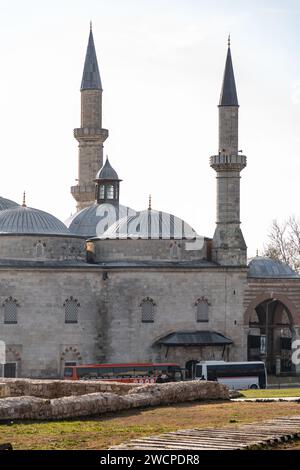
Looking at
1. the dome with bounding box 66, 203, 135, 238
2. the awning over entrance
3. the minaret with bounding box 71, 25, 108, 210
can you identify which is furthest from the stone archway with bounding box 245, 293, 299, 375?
the minaret with bounding box 71, 25, 108, 210

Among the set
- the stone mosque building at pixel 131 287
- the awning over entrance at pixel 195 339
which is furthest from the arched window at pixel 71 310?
the awning over entrance at pixel 195 339

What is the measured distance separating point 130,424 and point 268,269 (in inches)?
1538

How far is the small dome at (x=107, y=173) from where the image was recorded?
2704 inches

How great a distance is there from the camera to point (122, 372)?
54188 mm

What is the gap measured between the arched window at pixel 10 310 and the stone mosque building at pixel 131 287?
0.04m

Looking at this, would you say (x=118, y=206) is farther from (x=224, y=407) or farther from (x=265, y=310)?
(x=224, y=407)

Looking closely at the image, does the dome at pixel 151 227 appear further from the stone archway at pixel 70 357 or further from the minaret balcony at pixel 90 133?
the minaret balcony at pixel 90 133

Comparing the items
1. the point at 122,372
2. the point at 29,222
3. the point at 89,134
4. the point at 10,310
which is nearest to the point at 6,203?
the point at 89,134

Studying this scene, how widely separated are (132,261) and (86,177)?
16.2 metres

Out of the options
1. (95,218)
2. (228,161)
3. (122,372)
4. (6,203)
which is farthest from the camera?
(6,203)

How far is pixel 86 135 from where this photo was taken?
239 feet

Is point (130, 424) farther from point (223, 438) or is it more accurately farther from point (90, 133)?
point (90, 133)

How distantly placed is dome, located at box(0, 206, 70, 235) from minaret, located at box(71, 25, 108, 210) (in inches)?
528

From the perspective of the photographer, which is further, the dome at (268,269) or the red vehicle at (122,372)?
the dome at (268,269)
